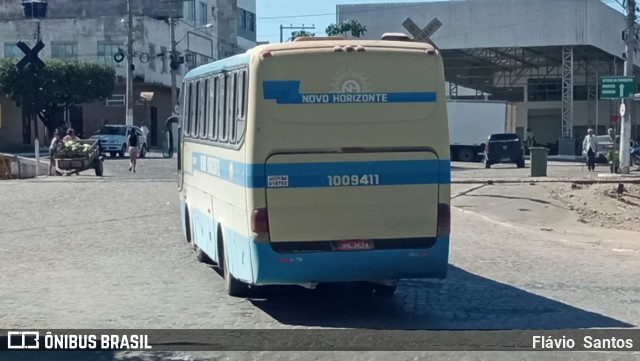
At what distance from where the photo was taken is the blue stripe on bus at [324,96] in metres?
10.9

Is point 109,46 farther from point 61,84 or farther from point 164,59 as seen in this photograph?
point 61,84

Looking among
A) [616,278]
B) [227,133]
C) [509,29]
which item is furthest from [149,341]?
[509,29]

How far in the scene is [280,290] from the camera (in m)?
13.2

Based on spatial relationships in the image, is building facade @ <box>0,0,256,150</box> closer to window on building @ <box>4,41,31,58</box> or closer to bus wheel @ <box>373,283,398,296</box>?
window on building @ <box>4,41,31,58</box>

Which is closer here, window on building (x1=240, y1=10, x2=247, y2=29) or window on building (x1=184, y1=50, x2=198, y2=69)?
window on building (x1=184, y1=50, x2=198, y2=69)

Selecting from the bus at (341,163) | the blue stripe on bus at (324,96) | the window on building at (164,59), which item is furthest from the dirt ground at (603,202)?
the window on building at (164,59)

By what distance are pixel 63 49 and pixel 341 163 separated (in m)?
61.9

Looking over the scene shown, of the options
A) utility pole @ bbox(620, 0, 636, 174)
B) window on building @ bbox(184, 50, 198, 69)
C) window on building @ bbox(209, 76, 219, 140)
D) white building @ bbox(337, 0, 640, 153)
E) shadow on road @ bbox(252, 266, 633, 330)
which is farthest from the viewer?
window on building @ bbox(184, 50, 198, 69)

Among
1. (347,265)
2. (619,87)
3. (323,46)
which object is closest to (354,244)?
(347,265)

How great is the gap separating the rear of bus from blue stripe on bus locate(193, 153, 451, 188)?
0.04ft

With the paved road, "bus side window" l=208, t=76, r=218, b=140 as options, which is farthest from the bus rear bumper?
"bus side window" l=208, t=76, r=218, b=140

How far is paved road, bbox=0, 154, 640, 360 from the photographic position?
1109cm

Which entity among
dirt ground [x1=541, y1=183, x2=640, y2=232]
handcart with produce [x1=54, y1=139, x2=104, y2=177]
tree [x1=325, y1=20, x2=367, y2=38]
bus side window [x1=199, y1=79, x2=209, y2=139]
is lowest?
dirt ground [x1=541, y1=183, x2=640, y2=232]

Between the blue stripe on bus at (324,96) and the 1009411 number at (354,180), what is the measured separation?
0.82 meters
